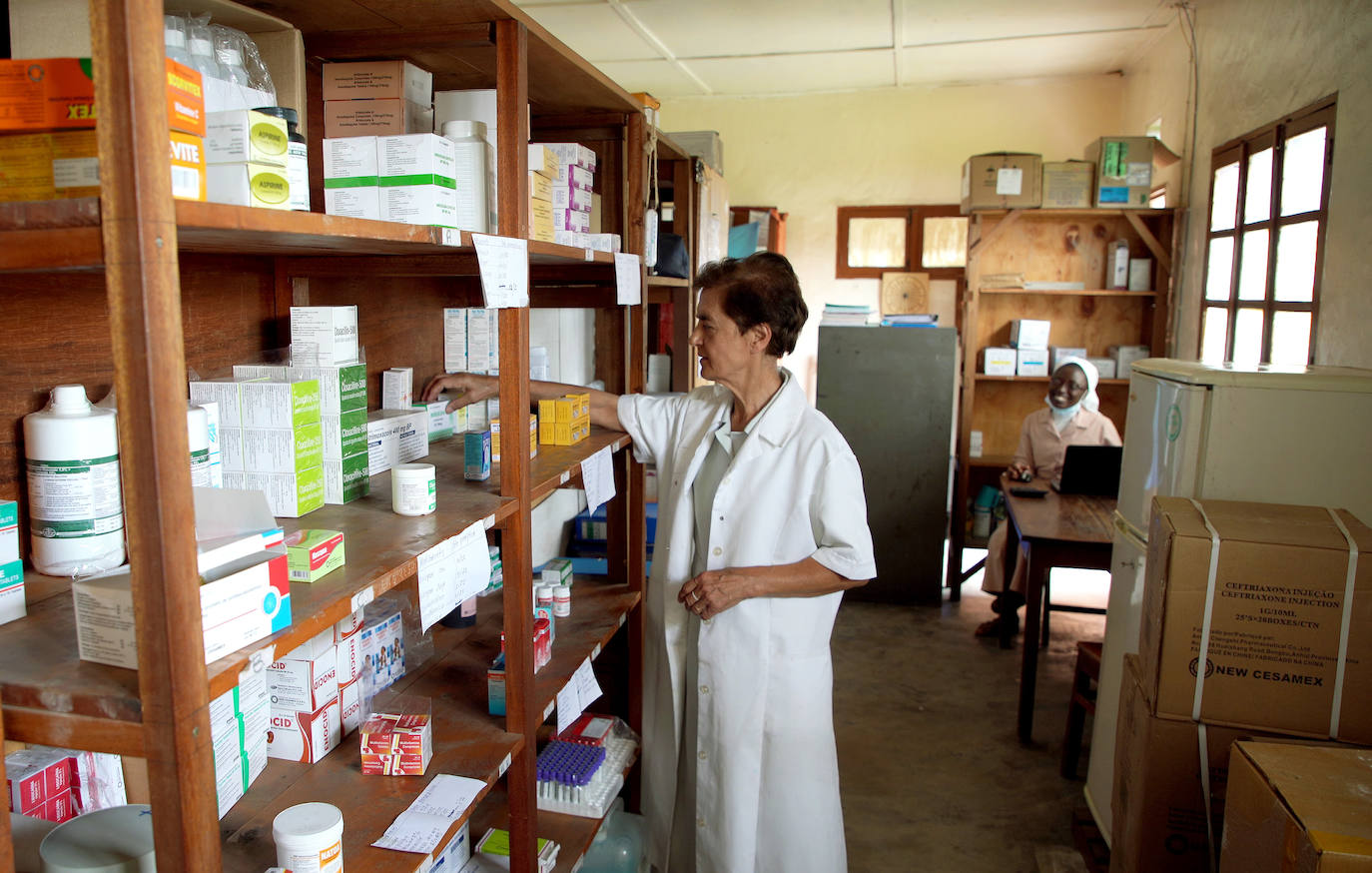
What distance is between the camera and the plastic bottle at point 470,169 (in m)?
1.41

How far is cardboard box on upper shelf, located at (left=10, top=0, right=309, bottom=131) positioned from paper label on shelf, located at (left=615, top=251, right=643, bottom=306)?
0.85 meters

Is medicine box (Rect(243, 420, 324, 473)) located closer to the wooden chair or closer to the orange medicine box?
the orange medicine box

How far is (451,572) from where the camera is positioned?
1289 millimetres

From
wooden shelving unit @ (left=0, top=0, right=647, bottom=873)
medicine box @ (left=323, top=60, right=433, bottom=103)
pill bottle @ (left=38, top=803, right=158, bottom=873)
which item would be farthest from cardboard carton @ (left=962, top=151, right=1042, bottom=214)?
pill bottle @ (left=38, top=803, right=158, bottom=873)

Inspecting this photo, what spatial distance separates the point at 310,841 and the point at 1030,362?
17.5 feet

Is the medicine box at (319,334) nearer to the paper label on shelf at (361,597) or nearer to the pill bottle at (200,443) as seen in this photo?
the pill bottle at (200,443)

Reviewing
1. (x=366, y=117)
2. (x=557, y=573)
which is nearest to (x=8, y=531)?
(x=366, y=117)

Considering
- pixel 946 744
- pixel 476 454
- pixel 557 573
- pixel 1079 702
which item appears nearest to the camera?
pixel 476 454

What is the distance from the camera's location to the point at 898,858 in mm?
2879

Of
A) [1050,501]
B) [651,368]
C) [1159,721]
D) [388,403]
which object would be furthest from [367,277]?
[1050,501]

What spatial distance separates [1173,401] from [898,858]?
1.66 m

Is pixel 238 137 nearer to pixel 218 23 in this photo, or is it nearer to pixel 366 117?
pixel 218 23

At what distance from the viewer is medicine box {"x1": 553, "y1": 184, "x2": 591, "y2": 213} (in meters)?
1.90

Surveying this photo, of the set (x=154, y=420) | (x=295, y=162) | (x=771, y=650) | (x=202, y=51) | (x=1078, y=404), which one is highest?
(x=202, y=51)
